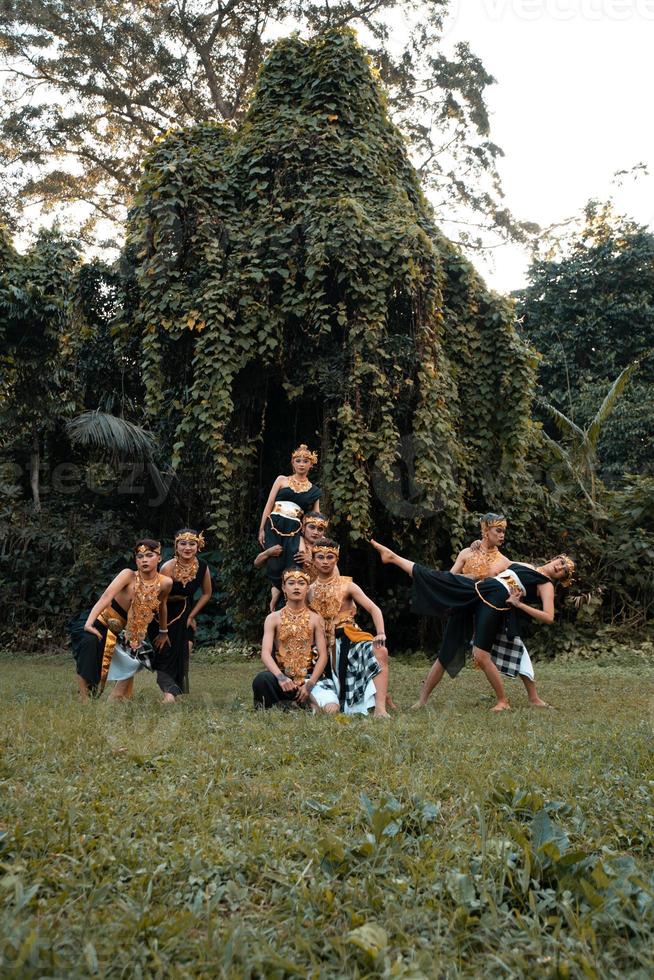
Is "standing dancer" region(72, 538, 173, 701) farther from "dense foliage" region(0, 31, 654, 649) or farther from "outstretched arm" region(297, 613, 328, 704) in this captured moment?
"dense foliage" region(0, 31, 654, 649)

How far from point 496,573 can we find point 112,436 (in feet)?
22.6

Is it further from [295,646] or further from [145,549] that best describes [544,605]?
[145,549]

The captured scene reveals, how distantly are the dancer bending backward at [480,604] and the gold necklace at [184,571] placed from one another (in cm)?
167

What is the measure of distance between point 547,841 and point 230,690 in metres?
5.77

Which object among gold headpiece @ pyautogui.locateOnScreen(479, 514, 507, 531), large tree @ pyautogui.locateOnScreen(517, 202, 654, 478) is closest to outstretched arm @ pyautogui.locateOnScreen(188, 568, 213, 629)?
gold headpiece @ pyautogui.locateOnScreen(479, 514, 507, 531)

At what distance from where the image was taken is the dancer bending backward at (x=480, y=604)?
7.19 meters

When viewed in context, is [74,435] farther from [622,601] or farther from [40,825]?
[40,825]

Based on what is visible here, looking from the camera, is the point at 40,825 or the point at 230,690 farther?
the point at 230,690

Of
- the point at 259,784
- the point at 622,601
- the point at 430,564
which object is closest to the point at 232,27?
the point at 430,564

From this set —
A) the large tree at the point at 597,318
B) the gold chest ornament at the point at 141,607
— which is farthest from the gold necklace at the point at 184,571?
the large tree at the point at 597,318

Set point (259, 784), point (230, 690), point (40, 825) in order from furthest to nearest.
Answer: point (230, 690)
point (259, 784)
point (40, 825)

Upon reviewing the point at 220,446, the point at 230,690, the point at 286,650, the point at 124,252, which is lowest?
the point at 230,690

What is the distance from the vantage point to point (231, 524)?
40.5 feet

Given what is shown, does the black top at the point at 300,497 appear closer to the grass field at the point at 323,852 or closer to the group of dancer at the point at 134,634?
the group of dancer at the point at 134,634
